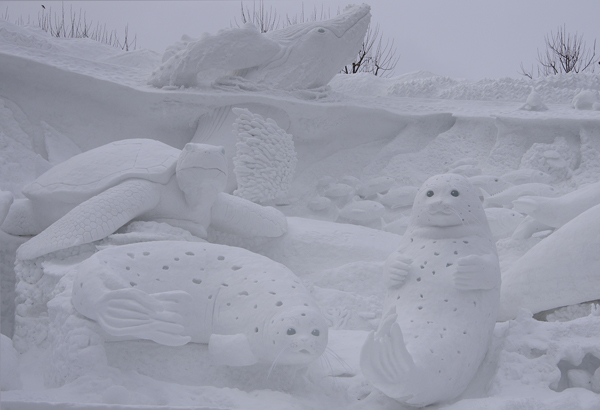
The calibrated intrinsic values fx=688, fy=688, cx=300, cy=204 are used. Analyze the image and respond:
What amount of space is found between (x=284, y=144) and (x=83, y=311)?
2.74 meters

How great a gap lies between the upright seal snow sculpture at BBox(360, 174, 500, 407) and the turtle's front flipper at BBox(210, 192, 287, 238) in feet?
4.16

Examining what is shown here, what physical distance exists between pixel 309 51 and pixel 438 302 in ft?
11.6

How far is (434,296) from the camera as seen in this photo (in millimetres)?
2611

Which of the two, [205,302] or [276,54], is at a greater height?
[276,54]

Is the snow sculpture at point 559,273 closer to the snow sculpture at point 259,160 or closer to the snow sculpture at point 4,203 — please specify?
the snow sculpture at point 259,160

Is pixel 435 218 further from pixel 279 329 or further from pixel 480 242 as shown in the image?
pixel 279 329

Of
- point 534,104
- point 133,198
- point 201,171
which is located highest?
point 534,104

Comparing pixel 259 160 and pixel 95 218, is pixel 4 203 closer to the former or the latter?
pixel 95 218

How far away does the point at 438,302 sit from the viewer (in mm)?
2588

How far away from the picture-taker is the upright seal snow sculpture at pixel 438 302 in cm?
228

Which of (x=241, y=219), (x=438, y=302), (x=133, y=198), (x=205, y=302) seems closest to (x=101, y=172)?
(x=133, y=198)

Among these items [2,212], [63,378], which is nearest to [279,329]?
[63,378]

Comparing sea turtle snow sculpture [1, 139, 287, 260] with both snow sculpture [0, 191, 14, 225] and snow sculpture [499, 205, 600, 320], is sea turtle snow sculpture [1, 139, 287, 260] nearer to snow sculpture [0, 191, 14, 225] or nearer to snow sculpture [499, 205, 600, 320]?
snow sculpture [0, 191, 14, 225]

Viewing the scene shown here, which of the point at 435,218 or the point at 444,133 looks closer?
the point at 435,218
